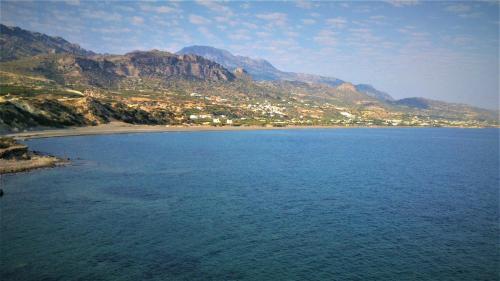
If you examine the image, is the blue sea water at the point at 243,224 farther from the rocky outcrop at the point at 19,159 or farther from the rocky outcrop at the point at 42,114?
the rocky outcrop at the point at 42,114

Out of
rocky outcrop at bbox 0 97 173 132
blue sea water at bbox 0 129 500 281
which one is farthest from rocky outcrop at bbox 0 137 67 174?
rocky outcrop at bbox 0 97 173 132

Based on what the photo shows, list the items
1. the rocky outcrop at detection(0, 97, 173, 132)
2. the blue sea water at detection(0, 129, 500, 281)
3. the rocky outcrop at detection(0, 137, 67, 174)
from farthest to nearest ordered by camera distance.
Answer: the rocky outcrop at detection(0, 97, 173, 132) < the rocky outcrop at detection(0, 137, 67, 174) < the blue sea water at detection(0, 129, 500, 281)

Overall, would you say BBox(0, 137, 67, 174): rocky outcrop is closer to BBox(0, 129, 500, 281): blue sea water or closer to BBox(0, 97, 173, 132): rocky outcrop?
BBox(0, 129, 500, 281): blue sea water

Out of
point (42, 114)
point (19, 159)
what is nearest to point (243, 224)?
point (19, 159)

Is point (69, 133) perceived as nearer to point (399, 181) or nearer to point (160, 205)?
point (160, 205)

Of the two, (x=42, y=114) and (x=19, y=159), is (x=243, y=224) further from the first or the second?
(x=42, y=114)

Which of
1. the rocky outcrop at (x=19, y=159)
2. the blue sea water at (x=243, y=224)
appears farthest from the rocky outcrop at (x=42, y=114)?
the blue sea water at (x=243, y=224)

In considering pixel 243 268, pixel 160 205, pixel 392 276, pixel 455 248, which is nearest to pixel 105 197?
pixel 160 205

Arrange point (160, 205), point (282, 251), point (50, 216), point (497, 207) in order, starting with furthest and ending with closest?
point (497, 207)
point (160, 205)
point (50, 216)
point (282, 251)
